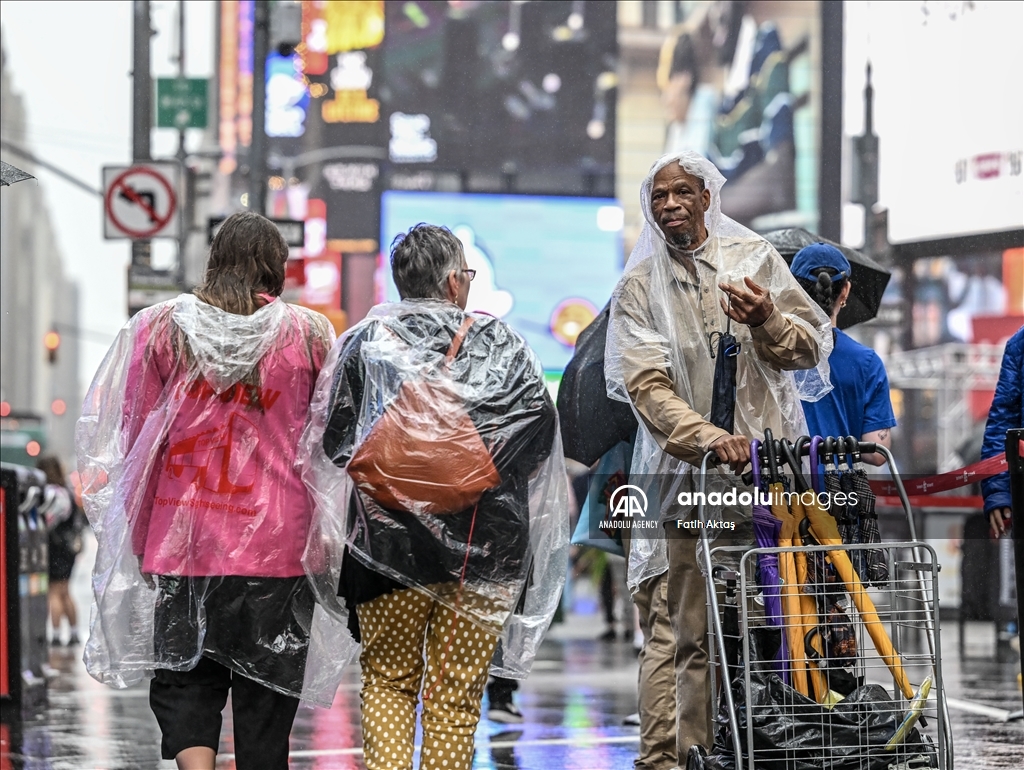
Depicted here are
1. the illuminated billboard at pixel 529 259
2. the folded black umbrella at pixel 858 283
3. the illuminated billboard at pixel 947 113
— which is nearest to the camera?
the folded black umbrella at pixel 858 283

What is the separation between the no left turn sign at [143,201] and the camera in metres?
13.0

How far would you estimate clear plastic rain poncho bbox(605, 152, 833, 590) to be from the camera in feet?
16.2

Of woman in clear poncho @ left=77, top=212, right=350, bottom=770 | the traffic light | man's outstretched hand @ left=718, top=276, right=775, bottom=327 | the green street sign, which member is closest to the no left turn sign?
the green street sign

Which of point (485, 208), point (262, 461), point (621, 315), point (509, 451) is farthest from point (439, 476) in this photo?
point (485, 208)

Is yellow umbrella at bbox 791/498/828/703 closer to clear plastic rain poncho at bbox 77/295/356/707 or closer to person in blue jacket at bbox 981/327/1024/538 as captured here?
clear plastic rain poncho at bbox 77/295/356/707

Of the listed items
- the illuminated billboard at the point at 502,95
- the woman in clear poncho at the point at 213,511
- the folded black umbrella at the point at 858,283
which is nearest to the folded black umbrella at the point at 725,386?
the woman in clear poncho at the point at 213,511

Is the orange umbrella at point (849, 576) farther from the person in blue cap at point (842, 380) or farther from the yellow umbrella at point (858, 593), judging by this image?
the person in blue cap at point (842, 380)

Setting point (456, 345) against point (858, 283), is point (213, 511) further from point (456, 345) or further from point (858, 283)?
point (858, 283)

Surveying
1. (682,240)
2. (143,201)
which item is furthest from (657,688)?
(143,201)

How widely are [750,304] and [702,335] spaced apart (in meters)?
0.45

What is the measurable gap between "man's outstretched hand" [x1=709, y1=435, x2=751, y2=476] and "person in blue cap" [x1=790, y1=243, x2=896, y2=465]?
3.94 ft

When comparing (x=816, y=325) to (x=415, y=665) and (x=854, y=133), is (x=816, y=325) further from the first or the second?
(x=854, y=133)

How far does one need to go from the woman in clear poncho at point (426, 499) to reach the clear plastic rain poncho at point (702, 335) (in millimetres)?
477

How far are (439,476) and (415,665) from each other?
1.91 feet
